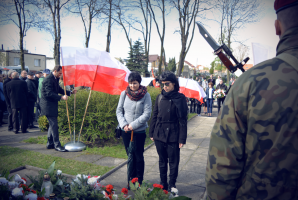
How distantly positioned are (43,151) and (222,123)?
525cm

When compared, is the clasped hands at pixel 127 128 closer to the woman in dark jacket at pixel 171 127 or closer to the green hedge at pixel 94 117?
the woman in dark jacket at pixel 171 127

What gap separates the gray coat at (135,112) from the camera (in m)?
3.30

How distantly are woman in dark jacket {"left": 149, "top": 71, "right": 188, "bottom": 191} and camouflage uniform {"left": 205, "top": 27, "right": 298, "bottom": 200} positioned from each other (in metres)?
2.04

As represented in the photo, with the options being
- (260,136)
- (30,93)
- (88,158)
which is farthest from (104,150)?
(260,136)

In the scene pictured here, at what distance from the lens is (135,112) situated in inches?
133

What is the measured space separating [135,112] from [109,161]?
75.5 inches

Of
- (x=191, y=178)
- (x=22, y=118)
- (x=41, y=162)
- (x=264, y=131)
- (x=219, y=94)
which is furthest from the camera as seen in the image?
(x=219, y=94)

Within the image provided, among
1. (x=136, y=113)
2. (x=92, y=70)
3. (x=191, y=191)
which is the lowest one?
(x=191, y=191)

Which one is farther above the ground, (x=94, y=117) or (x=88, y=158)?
(x=94, y=117)

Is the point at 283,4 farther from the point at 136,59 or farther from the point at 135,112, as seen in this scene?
the point at 136,59

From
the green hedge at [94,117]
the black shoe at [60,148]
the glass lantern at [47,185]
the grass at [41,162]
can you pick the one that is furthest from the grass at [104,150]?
the glass lantern at [47,185]

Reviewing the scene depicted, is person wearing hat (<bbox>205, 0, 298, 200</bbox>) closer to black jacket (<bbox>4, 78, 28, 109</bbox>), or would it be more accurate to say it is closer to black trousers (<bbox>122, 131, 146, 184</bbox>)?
black trousers (<bbox>122, 131, 146, 184</bbox>)

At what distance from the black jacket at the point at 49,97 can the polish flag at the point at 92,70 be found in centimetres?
32

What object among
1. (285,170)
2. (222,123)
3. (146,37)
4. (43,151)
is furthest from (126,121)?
(146,37)
